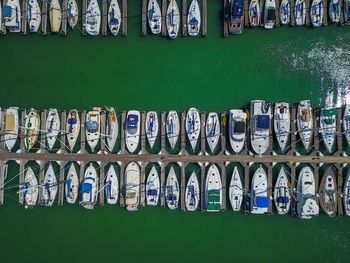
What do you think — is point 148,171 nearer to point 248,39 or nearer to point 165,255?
point 165,255

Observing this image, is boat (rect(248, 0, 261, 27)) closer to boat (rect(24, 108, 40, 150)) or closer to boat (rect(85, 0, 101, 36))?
boat (rect(85, 0, 101, 36))

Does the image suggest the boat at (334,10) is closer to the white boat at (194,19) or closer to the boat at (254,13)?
the boat at (254,13)

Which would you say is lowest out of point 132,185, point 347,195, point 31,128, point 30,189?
point 347,195

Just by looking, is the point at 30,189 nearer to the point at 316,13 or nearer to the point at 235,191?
the point at 235,191

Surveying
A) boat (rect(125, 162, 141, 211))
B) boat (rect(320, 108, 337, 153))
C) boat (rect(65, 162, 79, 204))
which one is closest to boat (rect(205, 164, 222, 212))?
boat (rect(125, 162, 141, 211))

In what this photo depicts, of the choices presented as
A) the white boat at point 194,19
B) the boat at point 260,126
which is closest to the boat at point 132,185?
the boat at point 260,126

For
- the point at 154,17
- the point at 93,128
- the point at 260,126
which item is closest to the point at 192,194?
the point at 260,126

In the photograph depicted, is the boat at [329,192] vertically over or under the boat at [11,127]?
under
